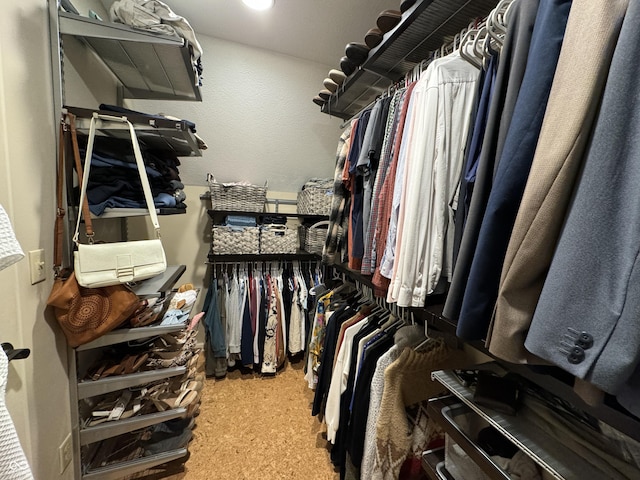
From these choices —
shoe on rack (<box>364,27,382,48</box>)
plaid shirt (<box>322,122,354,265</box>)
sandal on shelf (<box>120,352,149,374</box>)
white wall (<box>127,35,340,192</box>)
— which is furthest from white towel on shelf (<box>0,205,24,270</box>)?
white wall (<box>127,35,340,192</box>)

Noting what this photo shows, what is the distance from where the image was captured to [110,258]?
95 cm

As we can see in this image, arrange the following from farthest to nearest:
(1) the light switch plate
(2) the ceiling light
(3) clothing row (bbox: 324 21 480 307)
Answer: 1. (2) the ceiling light
2. (1) the light switch plate
3. (3) clothing row (bbox: 324 21 480 307)

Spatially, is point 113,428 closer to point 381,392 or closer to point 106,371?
point 106,371

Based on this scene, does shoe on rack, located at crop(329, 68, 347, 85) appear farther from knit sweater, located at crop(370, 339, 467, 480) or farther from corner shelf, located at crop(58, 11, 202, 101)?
knit sweater, located at crop(370, 339, 467, 480)

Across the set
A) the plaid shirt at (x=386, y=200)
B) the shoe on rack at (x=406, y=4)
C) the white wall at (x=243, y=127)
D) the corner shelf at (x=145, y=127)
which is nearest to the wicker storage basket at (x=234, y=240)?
the white wall at (x=243, y=127)

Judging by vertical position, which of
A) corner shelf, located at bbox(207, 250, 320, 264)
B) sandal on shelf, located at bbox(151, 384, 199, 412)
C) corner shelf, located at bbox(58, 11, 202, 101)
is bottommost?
sandal on shelf, located at bbox(151, 384, 199, 412)

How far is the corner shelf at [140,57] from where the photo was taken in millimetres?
1002

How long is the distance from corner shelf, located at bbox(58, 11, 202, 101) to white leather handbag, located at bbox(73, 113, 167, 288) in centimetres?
36

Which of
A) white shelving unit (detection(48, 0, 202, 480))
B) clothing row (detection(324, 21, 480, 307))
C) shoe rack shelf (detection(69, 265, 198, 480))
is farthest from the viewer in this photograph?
shoe rack shelf (detection(69, 265, 198, 480))

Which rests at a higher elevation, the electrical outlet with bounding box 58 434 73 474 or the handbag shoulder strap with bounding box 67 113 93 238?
the handbag shoulder strap with bounding box 67 113 93 238

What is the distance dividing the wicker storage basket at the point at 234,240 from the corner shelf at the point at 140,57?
0.89m

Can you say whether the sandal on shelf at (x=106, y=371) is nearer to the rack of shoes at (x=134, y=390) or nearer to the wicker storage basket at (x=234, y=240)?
the rack of shoes at (x=134, y=390)

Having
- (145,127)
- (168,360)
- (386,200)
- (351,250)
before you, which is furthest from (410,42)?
(168,360)

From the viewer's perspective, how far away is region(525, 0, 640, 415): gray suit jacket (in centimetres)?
32
